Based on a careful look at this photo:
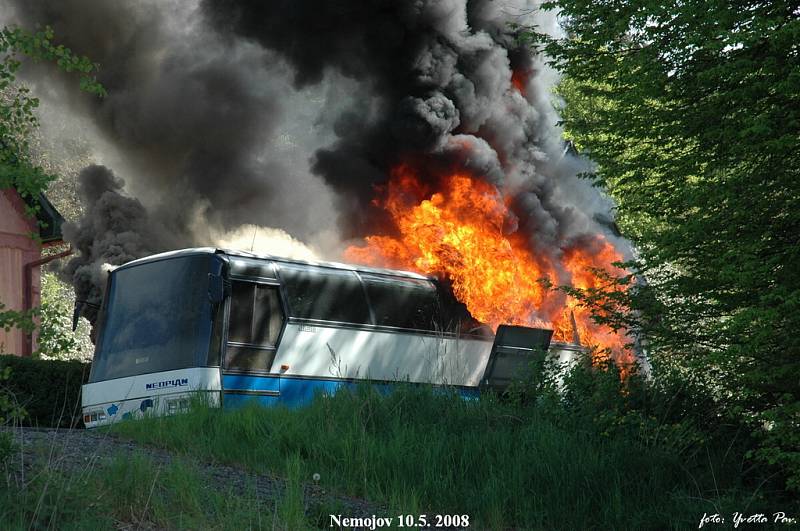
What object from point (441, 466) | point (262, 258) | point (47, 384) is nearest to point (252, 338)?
point (262, 258)

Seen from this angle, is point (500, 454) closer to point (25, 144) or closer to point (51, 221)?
point (25, 144)

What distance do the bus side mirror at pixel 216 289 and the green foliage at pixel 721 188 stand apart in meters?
5.38

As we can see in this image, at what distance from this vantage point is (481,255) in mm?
17297

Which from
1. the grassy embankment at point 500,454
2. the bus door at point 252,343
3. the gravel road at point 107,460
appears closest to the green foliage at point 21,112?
the gravel road at point 107,460

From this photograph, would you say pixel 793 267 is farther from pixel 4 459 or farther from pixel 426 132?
pixel 426 132

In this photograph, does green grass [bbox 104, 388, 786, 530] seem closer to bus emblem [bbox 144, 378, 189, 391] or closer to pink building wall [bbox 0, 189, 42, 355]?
bus emblem [bbox 144, 378, 189, 391]

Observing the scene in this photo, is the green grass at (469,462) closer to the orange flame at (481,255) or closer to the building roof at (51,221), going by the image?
the orange flame at (481,255)

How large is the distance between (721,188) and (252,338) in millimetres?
7170

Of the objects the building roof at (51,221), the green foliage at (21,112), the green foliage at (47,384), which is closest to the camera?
the green foliage at (21,112)

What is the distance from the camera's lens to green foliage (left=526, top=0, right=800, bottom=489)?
8672 mm

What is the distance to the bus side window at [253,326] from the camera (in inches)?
535

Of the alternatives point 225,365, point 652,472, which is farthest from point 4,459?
point 225,365

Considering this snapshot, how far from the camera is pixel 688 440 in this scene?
950 cm

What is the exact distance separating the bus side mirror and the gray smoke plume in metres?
4.61
